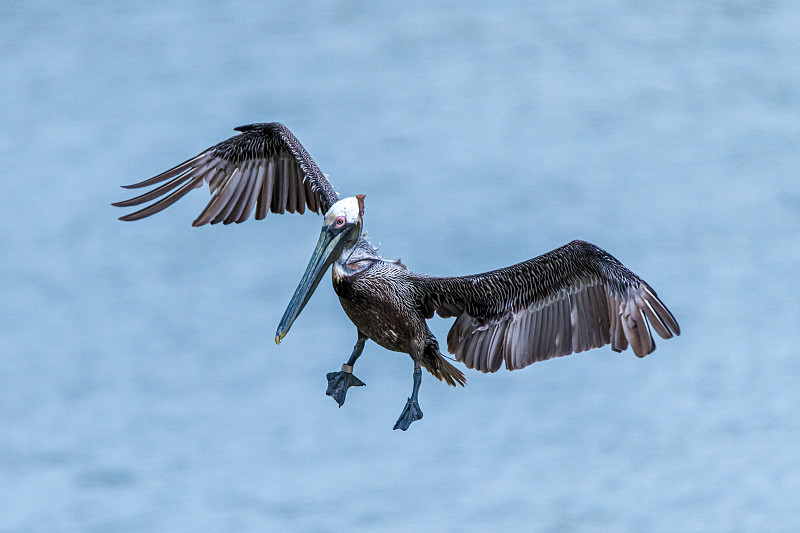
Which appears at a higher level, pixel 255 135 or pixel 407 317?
pixel 255 135

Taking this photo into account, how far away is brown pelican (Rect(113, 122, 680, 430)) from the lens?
11172 mm

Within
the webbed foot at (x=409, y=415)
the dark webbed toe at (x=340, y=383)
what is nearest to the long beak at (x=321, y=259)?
the dark webbed toe at (x=340, y=383)

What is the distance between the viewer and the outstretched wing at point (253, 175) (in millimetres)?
13008

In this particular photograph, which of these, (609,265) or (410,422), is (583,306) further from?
(410,422)

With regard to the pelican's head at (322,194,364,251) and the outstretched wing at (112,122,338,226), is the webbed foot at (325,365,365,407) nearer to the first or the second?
the pelican's head at (322,194,364,251)

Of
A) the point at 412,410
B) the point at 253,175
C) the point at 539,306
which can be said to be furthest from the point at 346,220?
the point at 253,175

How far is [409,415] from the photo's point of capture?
36.4 feet

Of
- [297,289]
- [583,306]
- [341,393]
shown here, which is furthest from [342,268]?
[583,306]

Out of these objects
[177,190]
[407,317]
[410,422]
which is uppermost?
[177,190]

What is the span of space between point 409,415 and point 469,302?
1329 mm

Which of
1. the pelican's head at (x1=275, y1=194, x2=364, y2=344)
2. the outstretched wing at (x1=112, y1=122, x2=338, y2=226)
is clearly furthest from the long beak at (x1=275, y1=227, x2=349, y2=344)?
the outstretched wing at (x1=112, y1=122, x2=338, y2=226)

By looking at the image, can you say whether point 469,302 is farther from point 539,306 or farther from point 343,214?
point 343,214

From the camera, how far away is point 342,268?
1118 centimetres

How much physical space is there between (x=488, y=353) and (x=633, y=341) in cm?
133
